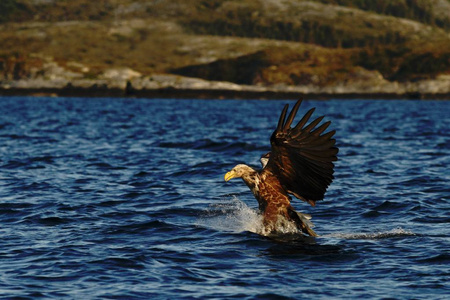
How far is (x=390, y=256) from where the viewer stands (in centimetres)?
1036

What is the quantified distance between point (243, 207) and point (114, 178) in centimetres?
519

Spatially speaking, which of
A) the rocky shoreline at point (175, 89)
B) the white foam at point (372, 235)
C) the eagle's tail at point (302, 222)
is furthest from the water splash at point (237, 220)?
the rocky shoreline at point (175, 89)

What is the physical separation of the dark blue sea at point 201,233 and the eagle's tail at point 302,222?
0.65 feet

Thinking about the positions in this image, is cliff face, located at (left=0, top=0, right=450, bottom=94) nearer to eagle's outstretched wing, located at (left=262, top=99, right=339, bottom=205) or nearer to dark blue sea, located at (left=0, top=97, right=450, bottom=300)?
dark blue sea, located at (left=0, top=97, right=450, bottom=300)

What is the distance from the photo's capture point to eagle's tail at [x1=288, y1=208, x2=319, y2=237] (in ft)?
38.7

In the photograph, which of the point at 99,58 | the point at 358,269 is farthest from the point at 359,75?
the point at 358,269

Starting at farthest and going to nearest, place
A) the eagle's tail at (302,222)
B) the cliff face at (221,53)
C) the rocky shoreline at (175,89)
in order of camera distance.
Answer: the cliff face at (221,53)
the rocky shoreline at (175,89)
the eagle's tail at (302,222)

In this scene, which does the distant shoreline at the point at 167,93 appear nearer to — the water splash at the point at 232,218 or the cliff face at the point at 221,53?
the cliff face at the point at 221,53

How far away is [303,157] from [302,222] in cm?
132

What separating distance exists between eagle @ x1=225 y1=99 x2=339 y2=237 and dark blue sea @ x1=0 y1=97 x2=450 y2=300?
0.41 m

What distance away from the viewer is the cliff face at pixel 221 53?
119 meters

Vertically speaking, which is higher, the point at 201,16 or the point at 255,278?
the point at 201,16

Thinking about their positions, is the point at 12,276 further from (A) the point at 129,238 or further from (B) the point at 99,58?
(B) the point at 99,58

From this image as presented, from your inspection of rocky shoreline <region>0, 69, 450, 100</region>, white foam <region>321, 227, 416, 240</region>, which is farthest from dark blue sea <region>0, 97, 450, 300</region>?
rocky shoreline <region>0, 69, 450, 100</region>
